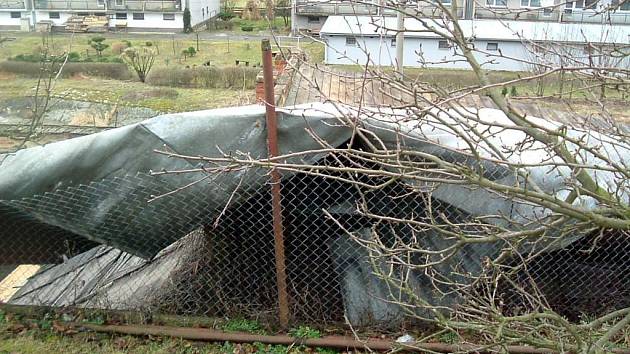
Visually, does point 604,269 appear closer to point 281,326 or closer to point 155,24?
point 281,326

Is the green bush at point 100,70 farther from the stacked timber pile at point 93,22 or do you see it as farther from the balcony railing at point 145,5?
the balcony railing at point 145,5

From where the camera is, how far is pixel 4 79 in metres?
21.0

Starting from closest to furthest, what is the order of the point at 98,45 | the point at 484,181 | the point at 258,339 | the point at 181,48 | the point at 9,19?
the point at 484,181 < the point at 258,339 < the point at 98,45 < the point at 181,48 < the point at 9,19

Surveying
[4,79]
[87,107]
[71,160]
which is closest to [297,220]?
[71,160]

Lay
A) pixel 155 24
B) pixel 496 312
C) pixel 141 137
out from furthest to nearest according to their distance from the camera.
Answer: pixel 155 24, pixel 141 137, pixel 496 312

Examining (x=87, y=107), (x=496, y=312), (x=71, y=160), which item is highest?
(x=71, y=160)

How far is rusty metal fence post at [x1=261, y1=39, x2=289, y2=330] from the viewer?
3.33m

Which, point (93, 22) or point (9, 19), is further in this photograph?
point (93, 22)

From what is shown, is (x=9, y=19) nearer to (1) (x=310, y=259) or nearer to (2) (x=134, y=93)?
(2) (x=134, y=93)

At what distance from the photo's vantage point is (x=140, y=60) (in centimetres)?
2511

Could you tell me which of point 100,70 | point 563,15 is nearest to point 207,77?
point 100,70

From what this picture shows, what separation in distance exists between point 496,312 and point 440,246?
1.20m

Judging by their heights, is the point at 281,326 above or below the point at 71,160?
below

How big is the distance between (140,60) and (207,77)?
Result: 170 inches
